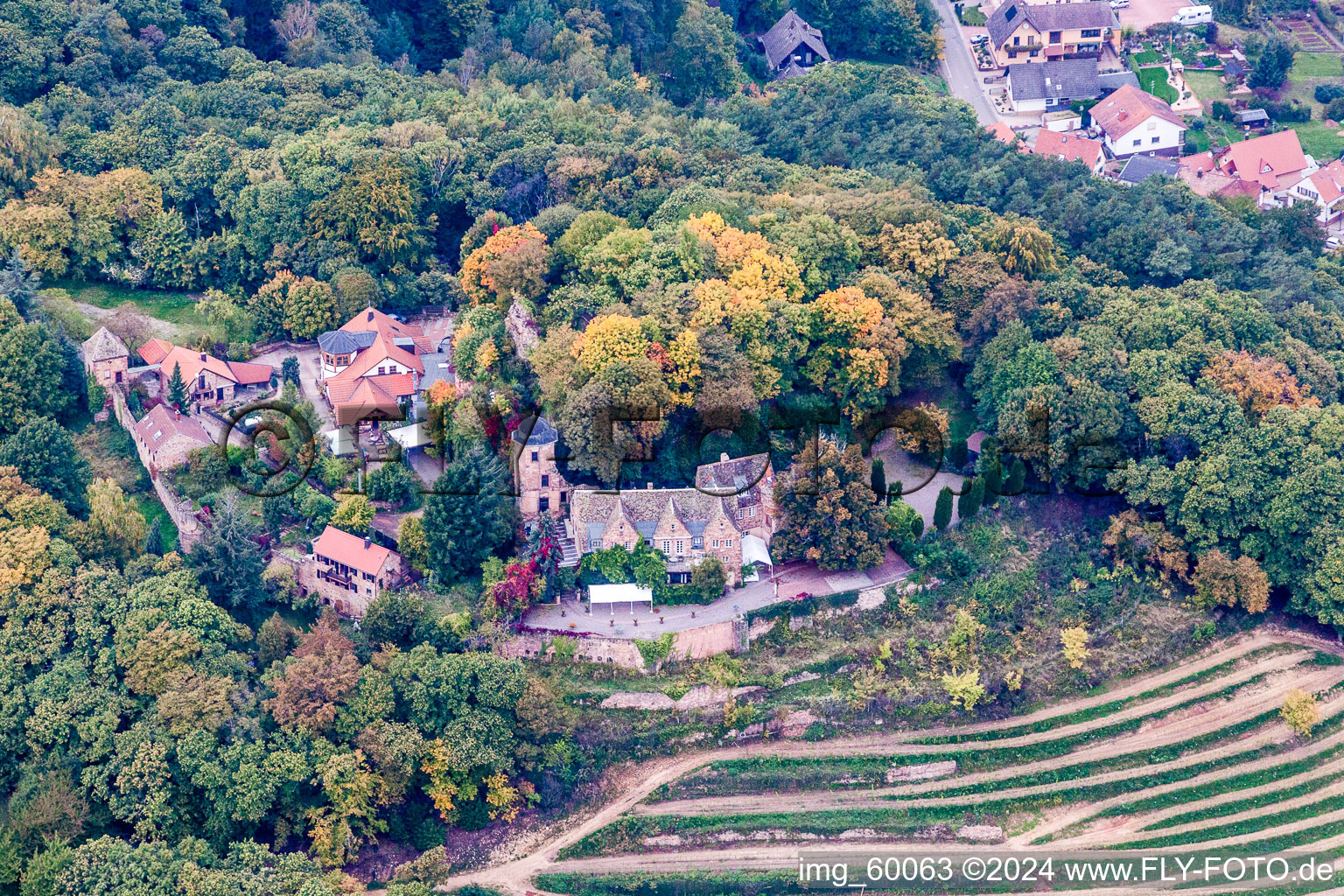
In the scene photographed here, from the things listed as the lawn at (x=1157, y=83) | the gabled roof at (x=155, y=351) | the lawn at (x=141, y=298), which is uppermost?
the gabled roof at (x=155, y=351)

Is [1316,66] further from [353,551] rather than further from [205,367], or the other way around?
[353,551]

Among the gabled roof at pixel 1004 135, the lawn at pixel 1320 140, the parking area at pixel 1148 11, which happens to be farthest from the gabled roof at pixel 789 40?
the lawn at pixel 1320 140

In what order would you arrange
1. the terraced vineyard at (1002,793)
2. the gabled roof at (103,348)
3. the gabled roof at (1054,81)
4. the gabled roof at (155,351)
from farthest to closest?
the gabled roof at (1054,81) < the gabled roof at (155,351) < the gabled roof at (103,348) < the terraced vineyard at (1002,793)

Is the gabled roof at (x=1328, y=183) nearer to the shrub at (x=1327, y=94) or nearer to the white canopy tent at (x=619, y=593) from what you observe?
the shrub at (x=1327, y=94)

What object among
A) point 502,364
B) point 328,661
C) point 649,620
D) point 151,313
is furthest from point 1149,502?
point 151,313

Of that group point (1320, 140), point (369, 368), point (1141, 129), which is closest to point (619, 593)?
point (369, 368)

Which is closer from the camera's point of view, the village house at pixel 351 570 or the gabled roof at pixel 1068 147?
the village house at pixel 351 570

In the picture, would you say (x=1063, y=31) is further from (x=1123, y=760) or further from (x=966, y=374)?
(x=1123, y=760)
